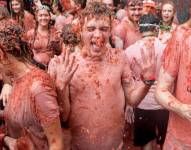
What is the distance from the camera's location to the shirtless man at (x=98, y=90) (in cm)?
308

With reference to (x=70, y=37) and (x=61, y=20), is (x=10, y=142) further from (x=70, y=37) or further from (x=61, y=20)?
(x=61, y=20)

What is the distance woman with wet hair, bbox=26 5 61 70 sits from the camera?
19.4 feet

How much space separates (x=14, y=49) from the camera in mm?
2717

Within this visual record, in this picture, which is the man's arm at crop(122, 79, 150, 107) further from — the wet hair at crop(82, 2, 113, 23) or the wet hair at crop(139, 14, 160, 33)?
the wet hair at crop(139, 14, 160, 33)

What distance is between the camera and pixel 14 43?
8.90 ft

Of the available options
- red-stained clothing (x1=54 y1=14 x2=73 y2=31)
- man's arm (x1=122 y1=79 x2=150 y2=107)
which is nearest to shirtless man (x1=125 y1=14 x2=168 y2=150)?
man's arm (x1=122 y1=79 x2=150 y2=107)

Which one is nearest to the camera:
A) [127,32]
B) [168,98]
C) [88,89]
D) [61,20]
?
[168,98]

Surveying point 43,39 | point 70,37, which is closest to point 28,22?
point 43,39


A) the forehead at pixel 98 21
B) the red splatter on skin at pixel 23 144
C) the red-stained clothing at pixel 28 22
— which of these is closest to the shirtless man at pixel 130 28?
the red-stained clothing at pixel 28 22

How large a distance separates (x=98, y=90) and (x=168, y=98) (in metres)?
0.58

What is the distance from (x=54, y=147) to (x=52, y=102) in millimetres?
284

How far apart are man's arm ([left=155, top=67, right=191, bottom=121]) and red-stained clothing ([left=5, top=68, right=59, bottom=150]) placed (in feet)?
2.20

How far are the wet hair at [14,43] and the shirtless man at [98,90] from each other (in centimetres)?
46

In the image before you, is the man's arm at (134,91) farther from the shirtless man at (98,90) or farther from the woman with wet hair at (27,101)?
the woman with wet hair at (27,101)
